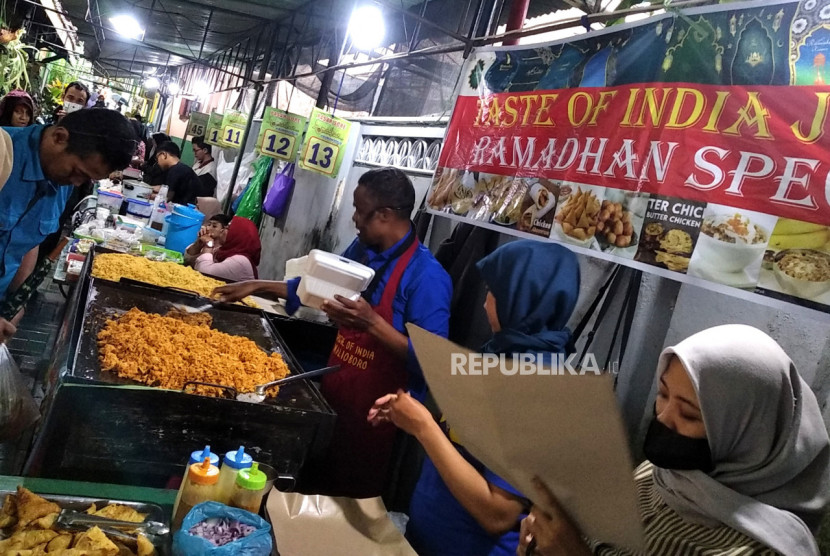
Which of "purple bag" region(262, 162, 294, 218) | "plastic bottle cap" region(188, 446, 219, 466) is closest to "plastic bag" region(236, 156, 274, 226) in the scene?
"purple bag" region(262, 162, 294, 218)

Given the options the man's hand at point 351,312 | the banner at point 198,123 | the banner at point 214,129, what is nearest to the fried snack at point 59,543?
the man's hand at point 351,312

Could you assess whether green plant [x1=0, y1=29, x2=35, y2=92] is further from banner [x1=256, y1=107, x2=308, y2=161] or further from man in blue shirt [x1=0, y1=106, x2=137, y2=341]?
man in blue shirt [x1=0, y1=106, x2=137, y2=341]

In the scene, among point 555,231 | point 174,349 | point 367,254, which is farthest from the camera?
point 367,254

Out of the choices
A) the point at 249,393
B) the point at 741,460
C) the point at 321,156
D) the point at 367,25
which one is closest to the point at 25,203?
the point at 249,393

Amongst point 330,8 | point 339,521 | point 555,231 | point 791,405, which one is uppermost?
point 330,8

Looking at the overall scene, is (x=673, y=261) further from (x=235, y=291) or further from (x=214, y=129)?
(x=214, y=129)

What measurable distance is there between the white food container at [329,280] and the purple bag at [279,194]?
579 cm

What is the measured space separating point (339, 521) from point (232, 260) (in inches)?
139

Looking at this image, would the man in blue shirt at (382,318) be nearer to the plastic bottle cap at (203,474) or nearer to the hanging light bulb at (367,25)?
the plastic bottle cap at (203,474)

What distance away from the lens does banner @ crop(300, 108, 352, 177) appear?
19.8 feet

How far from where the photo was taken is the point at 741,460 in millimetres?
1326

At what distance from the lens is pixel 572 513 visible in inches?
44.5

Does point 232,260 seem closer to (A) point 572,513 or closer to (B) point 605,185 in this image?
(B) point 605,185

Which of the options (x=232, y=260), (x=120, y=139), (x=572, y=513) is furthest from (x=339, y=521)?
(x=232, y=260)
